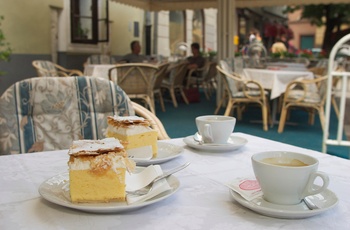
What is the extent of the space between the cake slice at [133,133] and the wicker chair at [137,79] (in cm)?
384

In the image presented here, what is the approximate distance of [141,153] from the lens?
946mm

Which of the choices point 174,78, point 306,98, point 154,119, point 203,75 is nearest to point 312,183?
point 154,119

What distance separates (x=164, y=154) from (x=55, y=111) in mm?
691

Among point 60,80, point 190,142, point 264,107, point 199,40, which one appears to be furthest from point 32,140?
point 199,40

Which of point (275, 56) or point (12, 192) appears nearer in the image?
point (12, 192)

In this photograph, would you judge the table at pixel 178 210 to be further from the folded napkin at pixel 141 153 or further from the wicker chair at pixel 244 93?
the wicker chair at pixel 244 93

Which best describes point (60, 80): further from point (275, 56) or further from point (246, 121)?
point (275, 56)

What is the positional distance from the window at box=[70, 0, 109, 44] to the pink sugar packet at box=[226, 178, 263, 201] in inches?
287

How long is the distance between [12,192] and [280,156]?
498 millimetres

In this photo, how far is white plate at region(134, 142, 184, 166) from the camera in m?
0.93

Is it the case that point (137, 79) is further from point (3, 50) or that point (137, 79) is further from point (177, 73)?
point (3, 50)

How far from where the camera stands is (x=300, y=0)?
712cm

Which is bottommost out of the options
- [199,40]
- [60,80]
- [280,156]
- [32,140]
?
[32,140]

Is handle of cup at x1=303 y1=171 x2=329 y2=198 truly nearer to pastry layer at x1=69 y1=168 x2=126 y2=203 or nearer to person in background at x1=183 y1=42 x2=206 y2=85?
pastry layer at x1=69 y1=168 x2=126 y2=203
